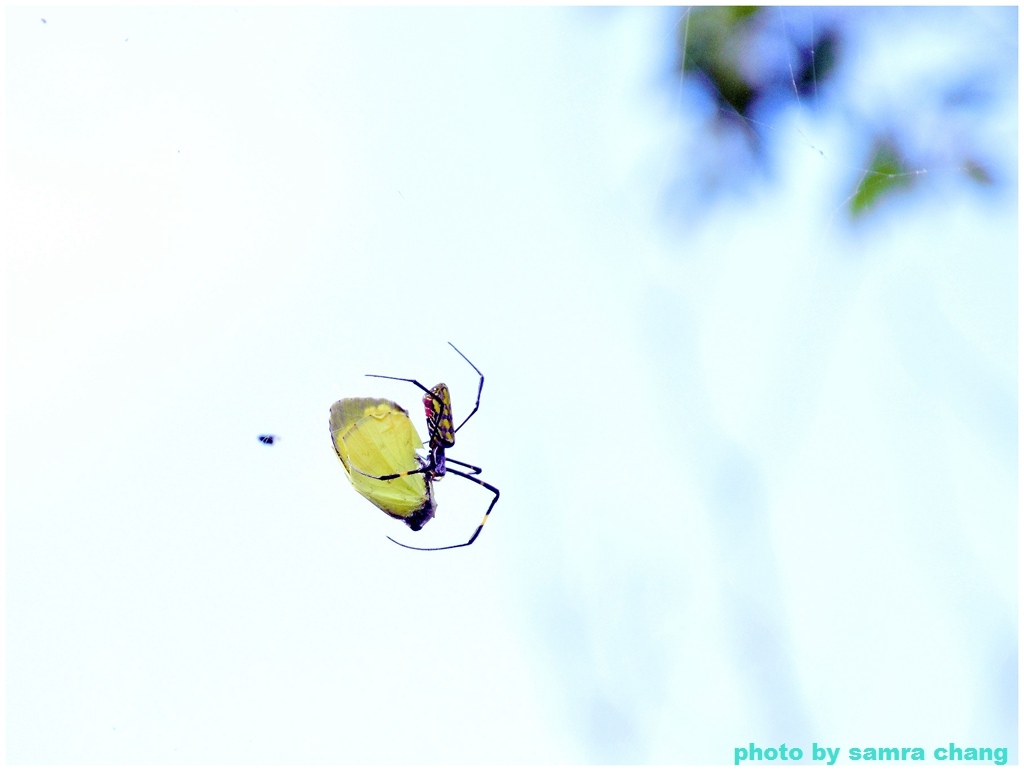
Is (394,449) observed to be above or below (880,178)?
below

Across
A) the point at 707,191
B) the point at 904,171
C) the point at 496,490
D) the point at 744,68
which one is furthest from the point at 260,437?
the point at 904,171

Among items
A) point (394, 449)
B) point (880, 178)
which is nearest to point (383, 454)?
point (394, 449)

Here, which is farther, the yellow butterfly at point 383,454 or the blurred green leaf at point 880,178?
the yellow butterfly at point 383,454

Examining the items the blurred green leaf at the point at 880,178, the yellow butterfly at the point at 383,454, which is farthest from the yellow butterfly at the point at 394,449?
the blurred green leaf at the point at 880,178

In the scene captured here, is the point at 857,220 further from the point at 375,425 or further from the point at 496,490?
the point at 496,490

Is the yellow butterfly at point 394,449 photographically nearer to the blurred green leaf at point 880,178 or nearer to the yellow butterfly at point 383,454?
the yellow butterfly at point 383,454

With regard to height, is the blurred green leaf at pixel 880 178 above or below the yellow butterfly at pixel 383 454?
above

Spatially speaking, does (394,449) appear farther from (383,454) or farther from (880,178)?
Answer: (880,178)

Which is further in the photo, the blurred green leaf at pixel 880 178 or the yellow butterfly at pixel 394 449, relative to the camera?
the yellow butterfly at pixel 394 449

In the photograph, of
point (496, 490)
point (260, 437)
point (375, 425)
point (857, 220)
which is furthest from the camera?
point (496, 490)

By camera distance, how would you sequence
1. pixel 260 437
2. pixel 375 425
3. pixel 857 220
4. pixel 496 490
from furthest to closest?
pixel 496 490
pixel 260 437
pixel 375 425
pixel 857 220

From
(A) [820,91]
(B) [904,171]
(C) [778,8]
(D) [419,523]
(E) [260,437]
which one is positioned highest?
(C) [778,8]
